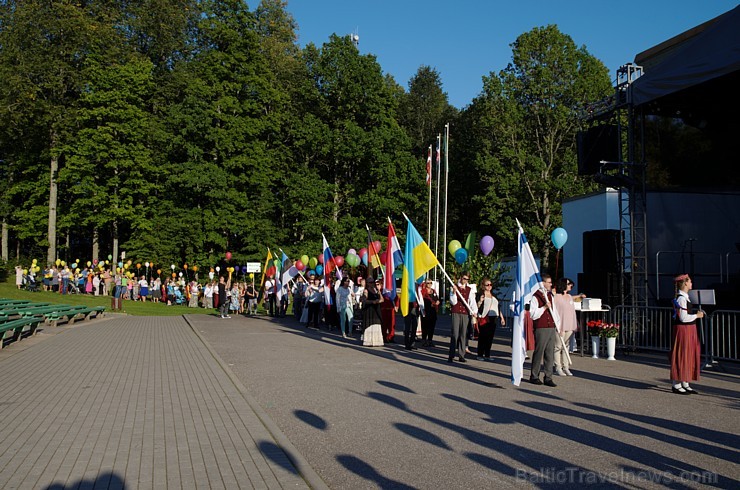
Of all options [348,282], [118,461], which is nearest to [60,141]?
[348,282]

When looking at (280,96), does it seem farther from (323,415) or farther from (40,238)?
(323,415)

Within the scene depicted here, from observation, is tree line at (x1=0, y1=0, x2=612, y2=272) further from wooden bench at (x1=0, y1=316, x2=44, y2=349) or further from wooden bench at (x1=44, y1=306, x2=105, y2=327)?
wooden bench at (x1=0, y1=316, x2=44, y2=349)

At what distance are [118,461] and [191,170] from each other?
3905 cm

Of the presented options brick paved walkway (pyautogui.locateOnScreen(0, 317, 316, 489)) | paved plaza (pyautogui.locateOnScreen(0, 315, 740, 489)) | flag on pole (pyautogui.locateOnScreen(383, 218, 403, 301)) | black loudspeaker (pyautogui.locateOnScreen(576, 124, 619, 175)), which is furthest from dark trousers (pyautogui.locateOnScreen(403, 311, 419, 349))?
black loudspeaker (pyautogui.locateOnScreen(576, 124, 619, 175))

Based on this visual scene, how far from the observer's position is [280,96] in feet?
159

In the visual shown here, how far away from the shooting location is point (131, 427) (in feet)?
25.9

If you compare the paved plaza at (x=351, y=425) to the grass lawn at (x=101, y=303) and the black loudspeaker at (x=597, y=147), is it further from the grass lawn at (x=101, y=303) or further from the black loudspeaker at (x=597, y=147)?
the grass lawn at (x=101, y=303)

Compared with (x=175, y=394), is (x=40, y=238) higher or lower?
higher

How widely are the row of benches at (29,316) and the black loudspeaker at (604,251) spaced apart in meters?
15.3

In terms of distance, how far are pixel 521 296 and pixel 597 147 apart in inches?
401

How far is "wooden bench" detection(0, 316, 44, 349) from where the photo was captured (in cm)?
1578

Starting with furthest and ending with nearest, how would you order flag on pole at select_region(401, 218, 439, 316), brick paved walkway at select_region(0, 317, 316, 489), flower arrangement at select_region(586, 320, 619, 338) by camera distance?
flower arrangement at select_region(586, 320, 619, 338) < flag on pole at select_region(401, 218, 439, 316) < brick paved walkway at select_region(0, 317, 316, 489)

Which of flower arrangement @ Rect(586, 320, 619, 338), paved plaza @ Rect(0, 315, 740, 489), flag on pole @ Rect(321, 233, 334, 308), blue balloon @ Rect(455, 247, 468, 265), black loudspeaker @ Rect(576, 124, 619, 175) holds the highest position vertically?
black loudspeaker @ Rect(576, 124, 619, 175)

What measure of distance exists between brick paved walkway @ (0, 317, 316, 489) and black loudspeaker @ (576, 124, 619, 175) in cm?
1238
